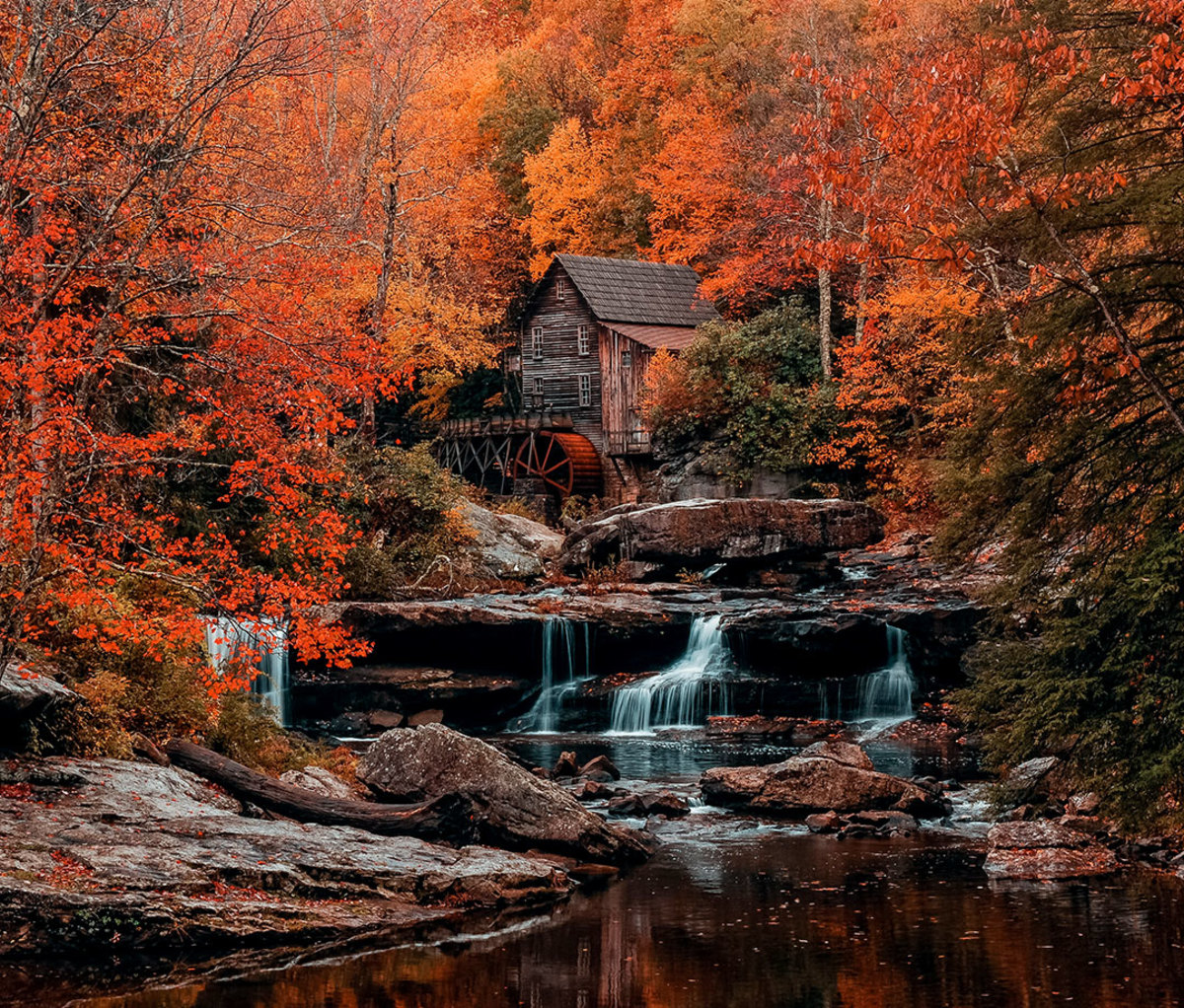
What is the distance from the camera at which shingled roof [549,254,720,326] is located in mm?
42750

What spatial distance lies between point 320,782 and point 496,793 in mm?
2081

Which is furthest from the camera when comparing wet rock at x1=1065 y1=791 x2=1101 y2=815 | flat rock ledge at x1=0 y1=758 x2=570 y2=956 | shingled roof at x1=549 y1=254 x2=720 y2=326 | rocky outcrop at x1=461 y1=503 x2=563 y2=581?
shingled roof at x1=549 y1=254 x2=720 y2=326

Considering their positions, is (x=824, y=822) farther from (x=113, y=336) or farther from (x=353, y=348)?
(x=113, y=336)

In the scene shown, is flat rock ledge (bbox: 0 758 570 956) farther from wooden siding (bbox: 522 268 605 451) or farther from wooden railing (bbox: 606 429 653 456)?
wooden siding (bbox: 522 268 605 451)

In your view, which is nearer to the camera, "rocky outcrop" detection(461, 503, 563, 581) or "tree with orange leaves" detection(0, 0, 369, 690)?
"tree with orange leaves" detection(0, 0, 369, 690)

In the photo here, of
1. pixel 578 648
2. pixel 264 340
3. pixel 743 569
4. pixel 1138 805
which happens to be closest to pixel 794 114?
pixel 743 569

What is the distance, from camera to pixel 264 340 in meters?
13.8

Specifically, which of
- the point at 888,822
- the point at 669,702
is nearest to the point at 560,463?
the point at 669,702

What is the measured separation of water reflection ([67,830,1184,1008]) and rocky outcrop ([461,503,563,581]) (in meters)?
16.3

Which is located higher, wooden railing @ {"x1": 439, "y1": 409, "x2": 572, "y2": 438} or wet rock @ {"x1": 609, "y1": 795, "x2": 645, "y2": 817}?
wooden railing @ {"x1": 439, "y1": 409, "x2": 572, "y2": 438}

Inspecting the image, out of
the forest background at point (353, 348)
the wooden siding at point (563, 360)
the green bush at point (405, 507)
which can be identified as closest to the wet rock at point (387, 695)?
the forest background at point (353, 348)

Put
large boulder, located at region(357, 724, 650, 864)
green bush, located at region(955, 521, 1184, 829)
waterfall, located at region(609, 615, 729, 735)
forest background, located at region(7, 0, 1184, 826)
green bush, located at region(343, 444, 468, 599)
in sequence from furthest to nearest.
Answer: green bush, located at region(343, 444, 468, 599)
waterfall, located at region(609, 615, 729, 735)
large boulder, located at region(357, 724, 650, 864)
green bush, located at region(955, 521, 1184, 829)
forest background, located at region(7, 0, 1184, 826)

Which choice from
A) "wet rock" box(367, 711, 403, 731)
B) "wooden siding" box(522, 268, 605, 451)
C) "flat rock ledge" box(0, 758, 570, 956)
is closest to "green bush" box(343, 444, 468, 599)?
"wet rock" box(367, 711, 403, 731)

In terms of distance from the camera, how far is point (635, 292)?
43.3 metres
